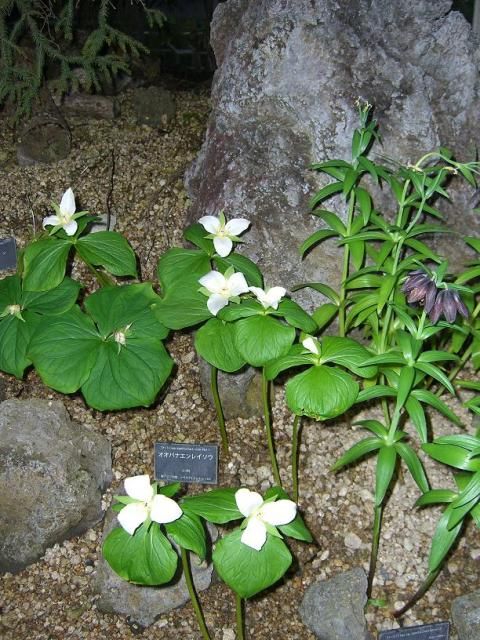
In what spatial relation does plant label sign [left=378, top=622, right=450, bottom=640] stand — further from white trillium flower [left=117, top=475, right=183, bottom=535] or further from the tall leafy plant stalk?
white trillium flower [left=117, top=475, right=183, bottom=535]

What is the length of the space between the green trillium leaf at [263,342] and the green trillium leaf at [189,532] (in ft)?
1.42

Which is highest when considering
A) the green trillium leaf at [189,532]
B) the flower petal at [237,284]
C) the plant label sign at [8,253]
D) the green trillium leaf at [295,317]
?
the flower petal at [237,284]

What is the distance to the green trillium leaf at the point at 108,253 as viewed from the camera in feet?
7.07

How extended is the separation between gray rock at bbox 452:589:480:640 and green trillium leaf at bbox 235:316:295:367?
1031 millimetres

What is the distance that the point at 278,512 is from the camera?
1.55 metres

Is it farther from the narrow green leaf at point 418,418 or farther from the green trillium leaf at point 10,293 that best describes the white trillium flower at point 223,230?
the narrow green leaf at point 418,418

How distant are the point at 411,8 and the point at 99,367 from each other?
1759 mm

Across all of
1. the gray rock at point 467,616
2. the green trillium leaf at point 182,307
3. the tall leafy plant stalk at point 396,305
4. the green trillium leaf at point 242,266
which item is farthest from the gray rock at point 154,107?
the gray rock at point 467,616

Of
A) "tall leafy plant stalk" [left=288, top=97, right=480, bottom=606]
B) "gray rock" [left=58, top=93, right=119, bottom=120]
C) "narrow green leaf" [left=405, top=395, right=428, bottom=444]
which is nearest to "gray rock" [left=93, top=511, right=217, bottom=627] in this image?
"tall leafy plant stalk" [left=288, top=97, right=480, bottom=606]

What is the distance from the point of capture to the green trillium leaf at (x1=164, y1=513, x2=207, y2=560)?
1.55 metres

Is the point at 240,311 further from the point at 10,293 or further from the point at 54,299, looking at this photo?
the point at 10,293

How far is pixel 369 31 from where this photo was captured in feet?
8.14

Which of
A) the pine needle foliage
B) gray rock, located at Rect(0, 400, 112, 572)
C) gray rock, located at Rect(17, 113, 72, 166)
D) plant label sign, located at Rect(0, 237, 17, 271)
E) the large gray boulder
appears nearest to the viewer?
gray rock, located at Rect(0, 400, 112, 572)

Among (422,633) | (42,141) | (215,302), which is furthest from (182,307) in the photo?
Result: (42,141)
